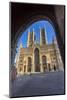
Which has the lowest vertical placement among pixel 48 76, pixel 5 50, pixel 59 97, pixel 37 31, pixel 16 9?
pixel 59 97

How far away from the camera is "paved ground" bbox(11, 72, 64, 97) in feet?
10.5

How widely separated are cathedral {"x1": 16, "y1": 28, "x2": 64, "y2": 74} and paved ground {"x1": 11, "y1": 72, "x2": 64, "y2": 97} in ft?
0.23

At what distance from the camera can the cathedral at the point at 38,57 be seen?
3.22 metres

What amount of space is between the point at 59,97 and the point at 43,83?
0.25 metres

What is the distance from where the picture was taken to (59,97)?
3.28 m

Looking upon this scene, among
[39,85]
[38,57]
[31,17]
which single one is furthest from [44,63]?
[31,17]

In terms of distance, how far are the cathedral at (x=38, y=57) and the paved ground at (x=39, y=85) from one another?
0.07 metres

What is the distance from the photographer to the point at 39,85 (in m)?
3.28

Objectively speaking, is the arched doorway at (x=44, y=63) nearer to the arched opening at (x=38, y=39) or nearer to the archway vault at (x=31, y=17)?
the arched opening at (x=38, y=39)

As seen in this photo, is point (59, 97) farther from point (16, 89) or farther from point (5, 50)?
point (5, 50)

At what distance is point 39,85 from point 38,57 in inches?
13.0

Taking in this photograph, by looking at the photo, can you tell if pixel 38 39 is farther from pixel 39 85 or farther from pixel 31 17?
pixel 39 85

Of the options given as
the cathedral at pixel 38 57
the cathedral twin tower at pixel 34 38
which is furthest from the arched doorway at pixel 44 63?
the cathedral twin tower at pixel 34 38

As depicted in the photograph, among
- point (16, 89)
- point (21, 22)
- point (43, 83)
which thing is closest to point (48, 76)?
point (43, 83)
